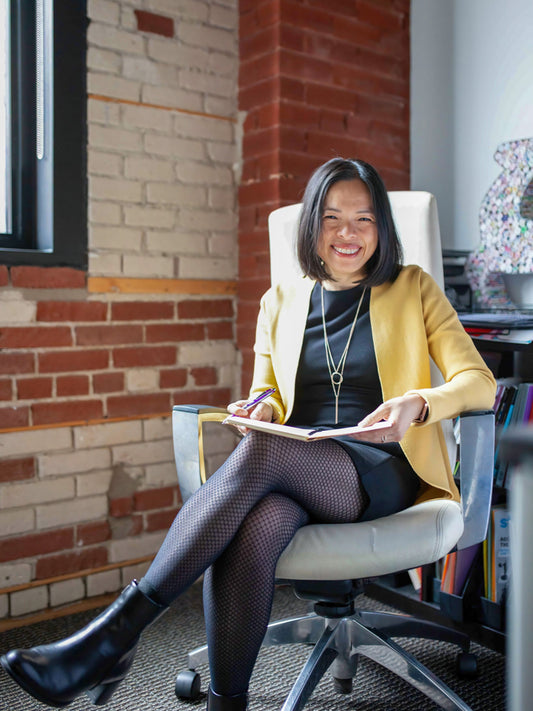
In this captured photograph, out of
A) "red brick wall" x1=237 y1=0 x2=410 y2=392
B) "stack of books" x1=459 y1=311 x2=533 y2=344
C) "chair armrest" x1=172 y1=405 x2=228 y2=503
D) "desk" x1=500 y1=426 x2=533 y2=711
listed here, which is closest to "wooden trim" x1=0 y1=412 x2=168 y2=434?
"red brick wall" x1=237 y1=0 x2=410 y2=392

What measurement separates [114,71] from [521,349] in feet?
4.94

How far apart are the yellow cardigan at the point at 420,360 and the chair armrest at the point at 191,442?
21 cm

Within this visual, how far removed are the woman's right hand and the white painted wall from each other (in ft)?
4.03

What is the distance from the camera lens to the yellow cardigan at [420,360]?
5.28 feet

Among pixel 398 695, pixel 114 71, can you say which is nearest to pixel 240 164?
pixel 114 71

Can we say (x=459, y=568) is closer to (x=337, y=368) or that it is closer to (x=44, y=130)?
(x=337, y=368)

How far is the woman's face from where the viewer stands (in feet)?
5.87

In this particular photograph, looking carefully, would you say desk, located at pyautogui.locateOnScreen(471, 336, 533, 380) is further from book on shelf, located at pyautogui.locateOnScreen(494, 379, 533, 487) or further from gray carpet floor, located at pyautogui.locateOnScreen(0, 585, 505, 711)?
gray carpet floor, located at pyautogui.locateOnScreen(0, 585, 505, 711)

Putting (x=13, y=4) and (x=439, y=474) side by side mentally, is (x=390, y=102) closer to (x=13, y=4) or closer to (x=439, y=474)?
(x=13, y=4)

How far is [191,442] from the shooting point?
1709mm

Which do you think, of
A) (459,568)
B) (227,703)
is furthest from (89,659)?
(459,568)

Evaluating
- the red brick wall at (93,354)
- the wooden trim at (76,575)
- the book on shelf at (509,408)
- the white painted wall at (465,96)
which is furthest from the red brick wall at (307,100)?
the book on shelf at (509,408)

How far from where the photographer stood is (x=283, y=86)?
246 cm

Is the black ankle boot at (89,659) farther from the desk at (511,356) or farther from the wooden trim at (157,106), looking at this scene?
the wooden trim at (157,106)
